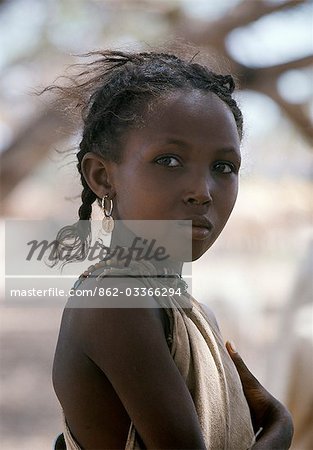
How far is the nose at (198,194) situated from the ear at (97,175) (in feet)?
0.40

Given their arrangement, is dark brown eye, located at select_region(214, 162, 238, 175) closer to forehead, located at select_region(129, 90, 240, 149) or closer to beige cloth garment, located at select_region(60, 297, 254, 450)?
forehead, located at select_region(129, 90, 240, 149)

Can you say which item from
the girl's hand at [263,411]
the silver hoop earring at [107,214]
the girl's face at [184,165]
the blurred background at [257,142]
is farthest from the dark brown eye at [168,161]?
the blurred background at [257,142]

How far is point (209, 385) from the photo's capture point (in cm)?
93

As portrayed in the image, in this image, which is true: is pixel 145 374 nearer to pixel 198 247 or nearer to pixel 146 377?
pixel 146 377

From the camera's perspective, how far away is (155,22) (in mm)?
3459

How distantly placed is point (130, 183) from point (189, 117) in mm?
102

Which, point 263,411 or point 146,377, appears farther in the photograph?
point 263,411

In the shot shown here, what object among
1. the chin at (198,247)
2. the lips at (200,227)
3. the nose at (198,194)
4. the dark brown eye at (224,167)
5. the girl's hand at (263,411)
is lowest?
the girl's hand at (263,411)

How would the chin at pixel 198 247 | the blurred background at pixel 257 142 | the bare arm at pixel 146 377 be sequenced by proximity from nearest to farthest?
1. the bare arm at pixel 146 377
2. the chin at pixel 198 247
3. the blurred background at pixel 257 142

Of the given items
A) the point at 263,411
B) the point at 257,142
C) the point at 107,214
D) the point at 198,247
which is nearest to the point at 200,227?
the point at 198,247

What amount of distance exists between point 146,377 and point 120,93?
0.35 meters

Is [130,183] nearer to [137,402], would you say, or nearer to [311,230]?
[137,402]

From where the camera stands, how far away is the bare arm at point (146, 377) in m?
0.84

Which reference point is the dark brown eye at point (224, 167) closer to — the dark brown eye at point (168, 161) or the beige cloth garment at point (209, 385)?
the dark brown eye at point (168, 161)
